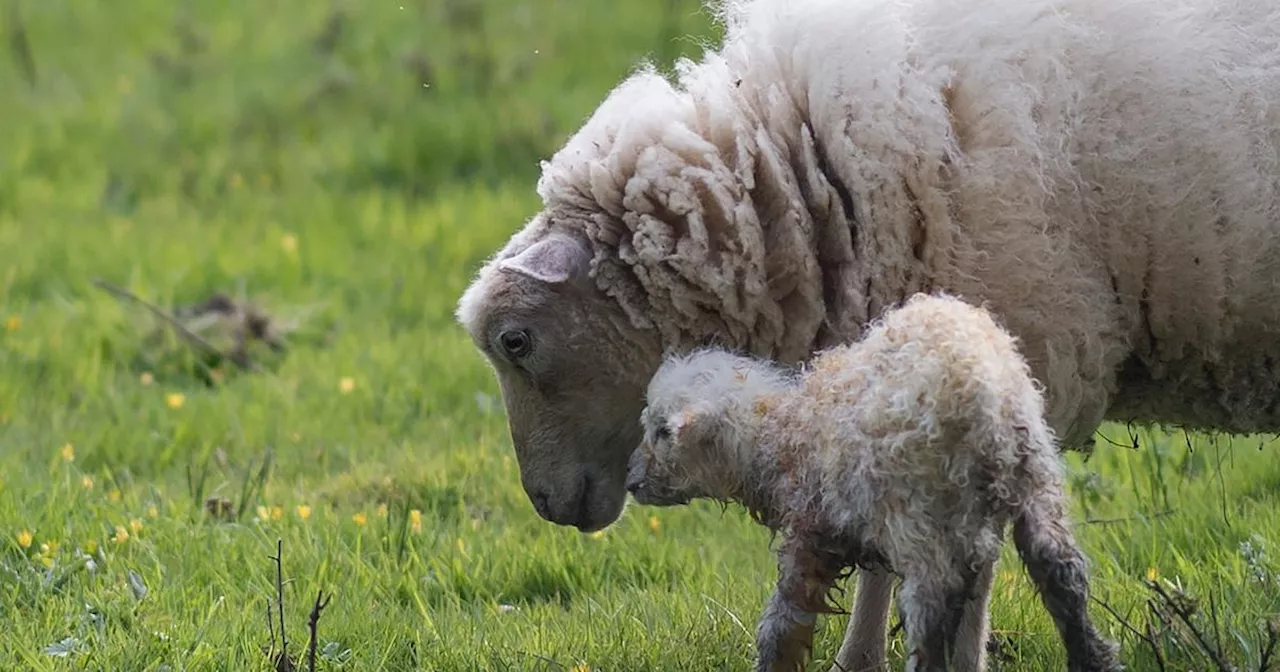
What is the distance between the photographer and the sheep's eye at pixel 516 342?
429cm

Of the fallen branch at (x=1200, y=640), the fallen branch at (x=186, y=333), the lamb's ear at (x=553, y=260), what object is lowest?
the fallen branch at (x=186, y=333)

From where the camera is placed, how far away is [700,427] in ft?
12.0

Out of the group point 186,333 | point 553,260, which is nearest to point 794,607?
point 553,260

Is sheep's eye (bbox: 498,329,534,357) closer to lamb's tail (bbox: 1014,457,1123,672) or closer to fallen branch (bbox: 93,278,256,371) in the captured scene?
lamb's tail (bbox: 1014,457,1123,672)

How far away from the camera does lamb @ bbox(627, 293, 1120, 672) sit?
3.19m

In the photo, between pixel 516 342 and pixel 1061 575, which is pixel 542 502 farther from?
pixel 1061 575

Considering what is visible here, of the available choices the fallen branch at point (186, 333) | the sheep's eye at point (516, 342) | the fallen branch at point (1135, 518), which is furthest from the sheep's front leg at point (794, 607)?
the fallen branch at point (186, 333)

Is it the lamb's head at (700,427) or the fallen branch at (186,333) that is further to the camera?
the fallen branch at (186,333)

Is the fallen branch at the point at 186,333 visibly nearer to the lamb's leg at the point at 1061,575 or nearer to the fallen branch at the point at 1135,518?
the fallen branch at the point at 1135,518

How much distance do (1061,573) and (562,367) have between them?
4.82 feet

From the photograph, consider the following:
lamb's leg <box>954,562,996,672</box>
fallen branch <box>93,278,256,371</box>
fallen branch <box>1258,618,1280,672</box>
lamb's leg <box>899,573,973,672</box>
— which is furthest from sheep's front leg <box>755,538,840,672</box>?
fallen branch <box>93,278,256,371</box>

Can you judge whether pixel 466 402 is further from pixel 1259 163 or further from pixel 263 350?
pixel 1259 163

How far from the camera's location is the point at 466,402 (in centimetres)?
711

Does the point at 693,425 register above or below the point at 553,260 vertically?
below
